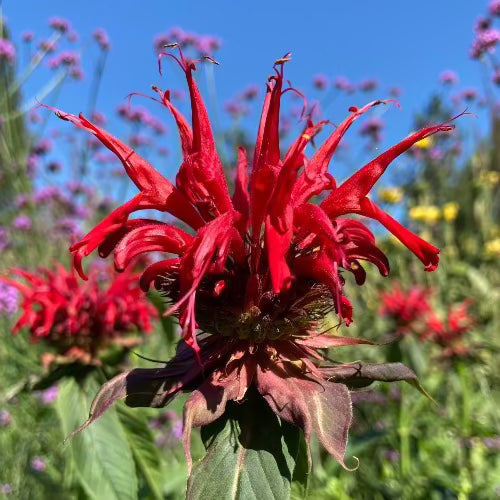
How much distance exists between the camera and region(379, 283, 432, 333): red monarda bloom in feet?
10.6

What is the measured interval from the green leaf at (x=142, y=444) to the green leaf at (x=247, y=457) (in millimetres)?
762

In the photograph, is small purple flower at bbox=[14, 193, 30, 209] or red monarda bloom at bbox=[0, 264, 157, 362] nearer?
red monarda bloom at bbox=[0, 264, 157, 362]

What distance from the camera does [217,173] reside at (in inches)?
51.8

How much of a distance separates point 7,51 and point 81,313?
2512 millimetres

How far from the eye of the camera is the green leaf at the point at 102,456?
166cm

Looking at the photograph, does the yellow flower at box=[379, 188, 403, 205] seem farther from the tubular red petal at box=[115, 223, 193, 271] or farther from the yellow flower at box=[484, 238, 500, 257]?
the tubular red petal at box=[115, 223, 193, 271]

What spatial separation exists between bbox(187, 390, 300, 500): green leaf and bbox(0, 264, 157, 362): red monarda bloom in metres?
1.16

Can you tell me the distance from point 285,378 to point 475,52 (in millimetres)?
2440

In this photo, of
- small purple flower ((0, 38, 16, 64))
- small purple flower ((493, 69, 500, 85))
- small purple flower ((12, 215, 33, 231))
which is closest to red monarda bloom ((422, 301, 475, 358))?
small purple flower ((493, 69, 500, 85))

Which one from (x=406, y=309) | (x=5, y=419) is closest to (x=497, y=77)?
(x=406, y=309)

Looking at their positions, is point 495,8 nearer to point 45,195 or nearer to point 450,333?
point 450,333

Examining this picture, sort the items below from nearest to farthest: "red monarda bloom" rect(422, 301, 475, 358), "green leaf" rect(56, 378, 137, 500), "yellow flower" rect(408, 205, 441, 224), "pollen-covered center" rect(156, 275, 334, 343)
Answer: "pollen-covered center" rect(156, 275, 334, 343) → "green leaf" rect(56, 378, 137, 500) → "red monarda bloom" rect(422, 301, 475, 358) → "yellow flower" rect(408, 205, 441, 224)

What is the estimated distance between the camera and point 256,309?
3.79 feet

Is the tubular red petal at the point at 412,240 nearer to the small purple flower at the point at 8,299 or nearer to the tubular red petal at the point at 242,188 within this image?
the tubular red petal at the point at 242,188
